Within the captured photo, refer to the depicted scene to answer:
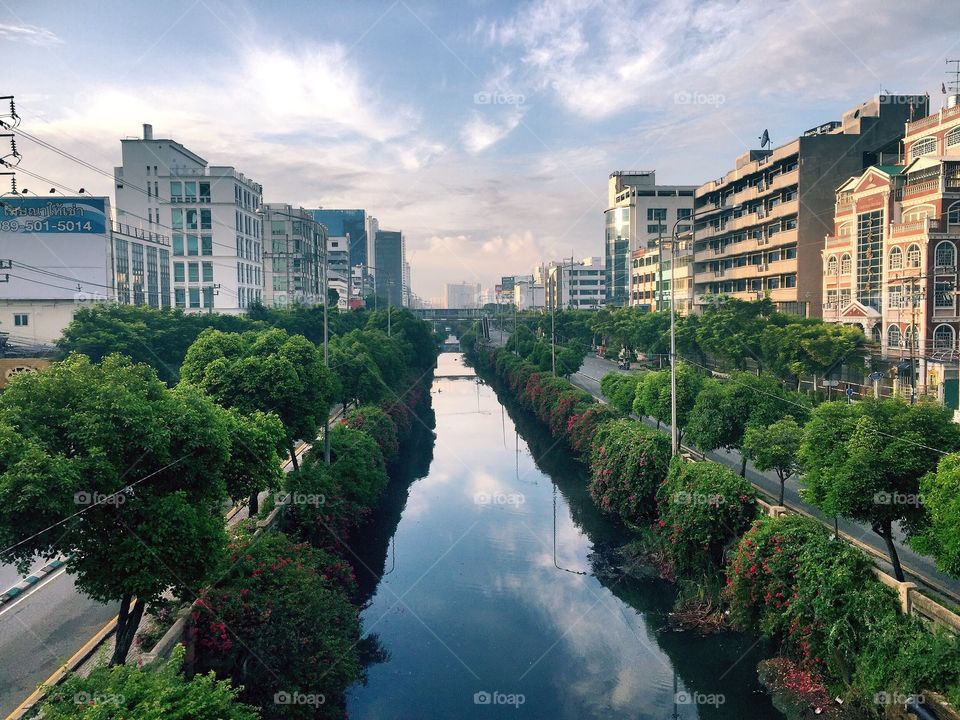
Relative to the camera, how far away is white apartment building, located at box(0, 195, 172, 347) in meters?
55.3

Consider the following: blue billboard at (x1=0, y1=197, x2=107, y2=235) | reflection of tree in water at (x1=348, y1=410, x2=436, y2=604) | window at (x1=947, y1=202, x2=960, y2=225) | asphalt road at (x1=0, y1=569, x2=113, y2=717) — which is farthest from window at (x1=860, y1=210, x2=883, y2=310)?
blue billboard at (x1=0, y1=197, x2=107, y2=235)

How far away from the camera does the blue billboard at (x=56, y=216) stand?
183 ft

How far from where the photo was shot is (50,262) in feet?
185

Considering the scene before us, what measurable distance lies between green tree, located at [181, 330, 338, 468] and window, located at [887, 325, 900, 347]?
1332 inches

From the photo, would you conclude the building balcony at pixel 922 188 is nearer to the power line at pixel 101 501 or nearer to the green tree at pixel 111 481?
the green tree at pixel 111 481

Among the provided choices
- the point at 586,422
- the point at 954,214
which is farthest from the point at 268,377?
the point at 954,214

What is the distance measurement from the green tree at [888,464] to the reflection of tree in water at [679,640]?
15.9 feet

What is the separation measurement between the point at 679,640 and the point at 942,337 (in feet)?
96.3

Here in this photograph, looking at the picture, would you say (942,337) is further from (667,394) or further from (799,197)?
(799,197)

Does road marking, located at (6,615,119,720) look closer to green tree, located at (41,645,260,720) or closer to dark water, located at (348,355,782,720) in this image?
green tree, located at (41,645,260,720)

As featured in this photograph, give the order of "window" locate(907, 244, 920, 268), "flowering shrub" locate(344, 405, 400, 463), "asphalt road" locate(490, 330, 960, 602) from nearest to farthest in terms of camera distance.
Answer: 1. "asphalt road" locate(490, 330, 960, 602)
2. "flowering shrub" locate(344, 405, 400, 463)
3. "window" locate(907, 244, 920, 268)

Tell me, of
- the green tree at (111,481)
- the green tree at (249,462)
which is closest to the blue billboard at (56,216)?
the green tree at (249,462)

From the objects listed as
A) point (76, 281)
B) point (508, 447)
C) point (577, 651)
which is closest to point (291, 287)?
point (76, 281)

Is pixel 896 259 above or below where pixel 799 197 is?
below
